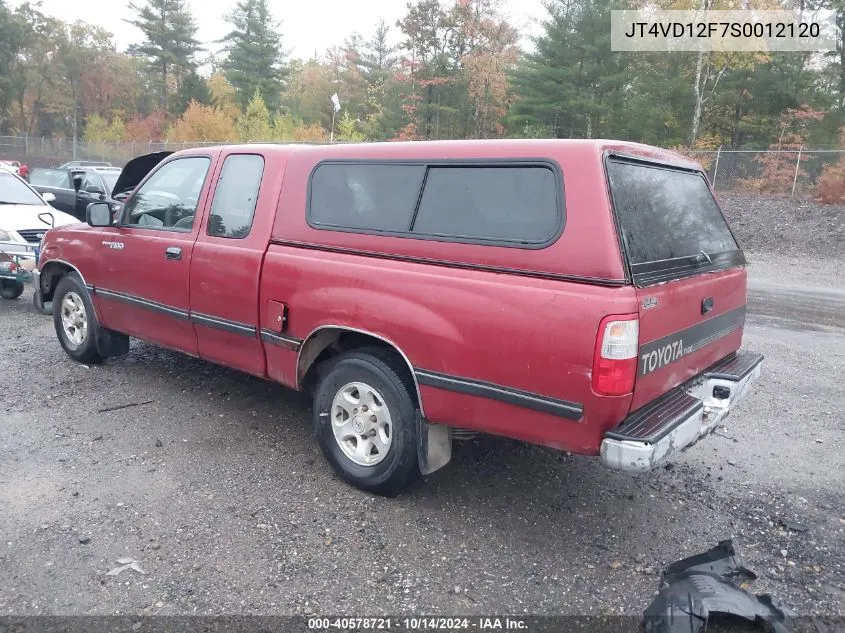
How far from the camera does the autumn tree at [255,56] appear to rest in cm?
4512

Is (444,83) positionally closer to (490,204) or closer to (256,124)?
(256,124)

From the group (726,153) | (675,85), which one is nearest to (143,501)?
(726,153)

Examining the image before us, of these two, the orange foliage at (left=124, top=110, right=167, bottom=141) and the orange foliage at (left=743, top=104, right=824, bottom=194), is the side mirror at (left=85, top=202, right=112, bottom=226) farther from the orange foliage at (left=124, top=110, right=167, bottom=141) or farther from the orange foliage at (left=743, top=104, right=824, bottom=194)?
the orange foliage at (left=124, top=110, right=167, bottom=141)

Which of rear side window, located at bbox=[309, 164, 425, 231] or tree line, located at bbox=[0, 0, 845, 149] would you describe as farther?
tree line, located at bbox=[0, 0, 845, 149]

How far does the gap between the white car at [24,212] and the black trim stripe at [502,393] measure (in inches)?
272

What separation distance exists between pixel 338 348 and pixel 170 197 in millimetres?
1920

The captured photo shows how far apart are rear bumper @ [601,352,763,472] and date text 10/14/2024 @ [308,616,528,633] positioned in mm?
801

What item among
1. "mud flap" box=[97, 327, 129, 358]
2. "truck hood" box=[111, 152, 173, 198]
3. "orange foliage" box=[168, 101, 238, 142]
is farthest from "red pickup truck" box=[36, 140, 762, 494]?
"orange foliage" box=[168, 101, 238, 142]

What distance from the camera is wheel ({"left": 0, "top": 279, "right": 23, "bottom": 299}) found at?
830 centimetres

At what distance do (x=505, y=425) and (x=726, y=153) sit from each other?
22.4 metres

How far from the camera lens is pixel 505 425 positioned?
117 inches

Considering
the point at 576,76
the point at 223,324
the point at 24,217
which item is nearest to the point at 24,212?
the point at 24,217

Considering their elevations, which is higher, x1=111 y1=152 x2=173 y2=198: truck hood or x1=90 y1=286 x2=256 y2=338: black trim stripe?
x1=111 y1=152 x2=173 y2=198: truck hood

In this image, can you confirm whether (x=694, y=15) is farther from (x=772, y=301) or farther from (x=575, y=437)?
(x=575, y=437)
